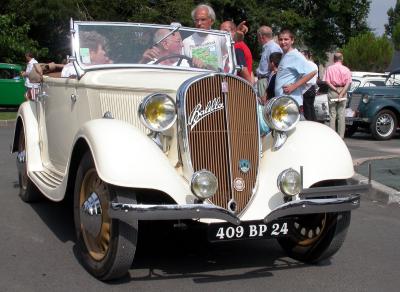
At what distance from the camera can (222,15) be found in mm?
36531

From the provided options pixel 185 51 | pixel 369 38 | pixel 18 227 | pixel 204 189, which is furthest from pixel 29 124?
pixel 369 38

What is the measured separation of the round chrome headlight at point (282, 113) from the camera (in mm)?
4848

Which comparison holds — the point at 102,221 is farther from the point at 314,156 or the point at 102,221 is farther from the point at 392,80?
the point at 392,80

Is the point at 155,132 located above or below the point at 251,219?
above

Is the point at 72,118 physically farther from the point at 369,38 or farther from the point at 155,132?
the point at 369,38

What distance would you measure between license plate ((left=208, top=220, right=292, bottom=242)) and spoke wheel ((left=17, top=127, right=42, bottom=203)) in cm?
303

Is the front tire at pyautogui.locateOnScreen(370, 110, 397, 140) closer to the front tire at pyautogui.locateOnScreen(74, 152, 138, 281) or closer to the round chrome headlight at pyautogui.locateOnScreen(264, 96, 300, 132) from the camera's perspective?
the round chrome headlight at pyautogui.locateOnScreen(264, 96, 300, 132)

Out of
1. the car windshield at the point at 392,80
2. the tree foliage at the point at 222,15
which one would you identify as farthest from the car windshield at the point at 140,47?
the tree foliage at the point at 222,15

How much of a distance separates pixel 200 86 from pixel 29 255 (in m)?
1.90

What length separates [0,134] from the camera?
49.0ft

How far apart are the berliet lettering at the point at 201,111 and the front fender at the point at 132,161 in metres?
0.31

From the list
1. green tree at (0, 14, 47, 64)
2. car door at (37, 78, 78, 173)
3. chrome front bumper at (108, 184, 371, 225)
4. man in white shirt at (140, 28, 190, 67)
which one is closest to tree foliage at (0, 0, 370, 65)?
green tree at (0, 14, 47, 64)

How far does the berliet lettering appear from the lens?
453 centimetres

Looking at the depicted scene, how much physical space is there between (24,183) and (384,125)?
32.0 ft
